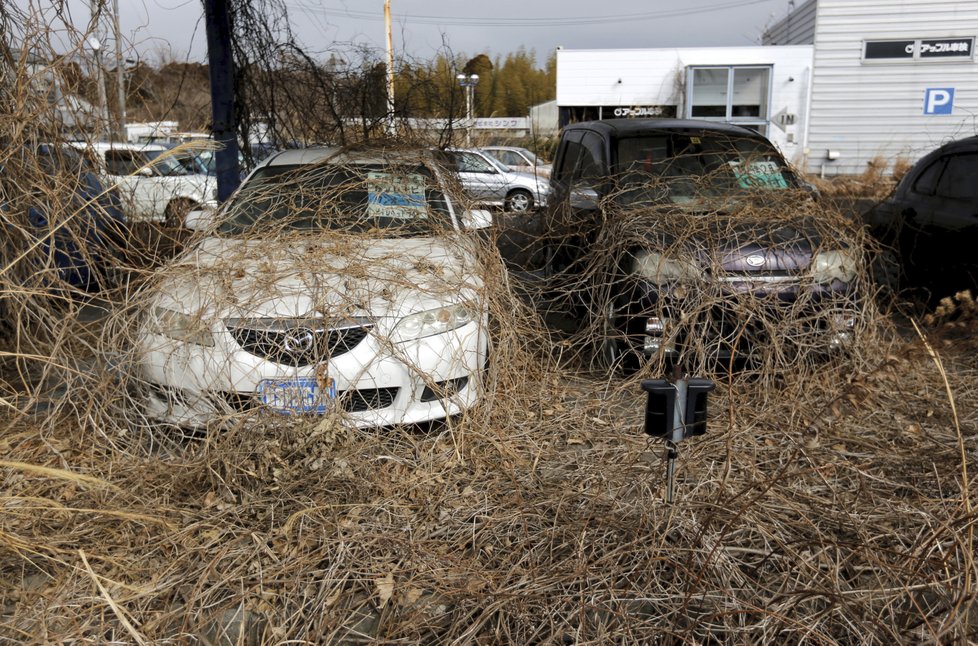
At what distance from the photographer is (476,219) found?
17.6 ft

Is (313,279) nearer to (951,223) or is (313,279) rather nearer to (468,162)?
(468,162)

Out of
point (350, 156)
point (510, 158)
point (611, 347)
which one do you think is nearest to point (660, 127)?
point (611, 347)

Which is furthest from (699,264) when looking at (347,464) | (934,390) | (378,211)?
(347,464)

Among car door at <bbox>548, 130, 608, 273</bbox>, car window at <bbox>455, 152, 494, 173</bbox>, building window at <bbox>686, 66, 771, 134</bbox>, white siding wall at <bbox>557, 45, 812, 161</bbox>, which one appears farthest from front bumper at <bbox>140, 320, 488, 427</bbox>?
building window at <bbox>686, 66, 771, 134</bbox>

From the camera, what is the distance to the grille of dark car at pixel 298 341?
12.6ft

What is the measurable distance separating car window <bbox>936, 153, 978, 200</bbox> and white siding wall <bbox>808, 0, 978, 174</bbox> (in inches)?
651

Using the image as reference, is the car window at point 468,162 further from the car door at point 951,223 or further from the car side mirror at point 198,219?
the car door at point 951,223

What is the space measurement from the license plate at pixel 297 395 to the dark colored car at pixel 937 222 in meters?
4.62

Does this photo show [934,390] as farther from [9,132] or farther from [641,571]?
[9,132]

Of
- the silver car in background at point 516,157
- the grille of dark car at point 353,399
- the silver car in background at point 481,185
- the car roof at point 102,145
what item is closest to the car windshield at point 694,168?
the silver car in background at point 481,185

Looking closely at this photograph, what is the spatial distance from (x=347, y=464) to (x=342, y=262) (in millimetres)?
1295

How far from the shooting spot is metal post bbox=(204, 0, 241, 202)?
724cm

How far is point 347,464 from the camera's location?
3619mm

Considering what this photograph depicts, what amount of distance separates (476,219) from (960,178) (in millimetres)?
4608
